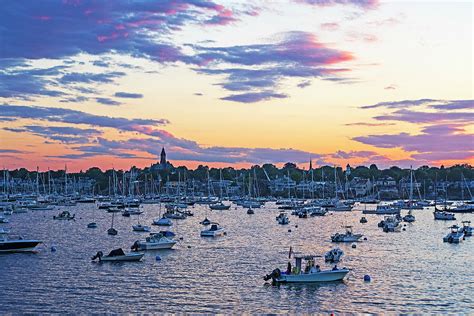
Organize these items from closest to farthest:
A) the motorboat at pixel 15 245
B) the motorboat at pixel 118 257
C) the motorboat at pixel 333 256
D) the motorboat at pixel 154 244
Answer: the motorboat at pixel 118 257
the motorboat at pixel 333 256
the motorboat at pixel 15 245
the motorboat at pixel 154 244

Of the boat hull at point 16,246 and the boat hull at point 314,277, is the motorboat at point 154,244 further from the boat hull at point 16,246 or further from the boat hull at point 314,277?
the boat hull at point 314,277

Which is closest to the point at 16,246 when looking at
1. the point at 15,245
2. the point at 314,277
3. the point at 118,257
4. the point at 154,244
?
the point at 15,245

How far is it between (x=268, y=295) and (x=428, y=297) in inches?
455

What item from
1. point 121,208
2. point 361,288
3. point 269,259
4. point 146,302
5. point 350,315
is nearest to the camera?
point 350,315

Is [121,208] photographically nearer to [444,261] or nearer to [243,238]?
[243,238]

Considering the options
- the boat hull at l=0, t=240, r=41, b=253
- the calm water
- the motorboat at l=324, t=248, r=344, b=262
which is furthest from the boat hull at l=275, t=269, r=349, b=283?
the boat hull at l=0, t=240, r=41, b=253

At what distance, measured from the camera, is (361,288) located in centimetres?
5628

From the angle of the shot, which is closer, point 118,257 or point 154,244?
point 118,257

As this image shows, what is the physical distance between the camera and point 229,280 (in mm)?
60062

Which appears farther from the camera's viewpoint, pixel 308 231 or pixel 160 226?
pixel 160 226

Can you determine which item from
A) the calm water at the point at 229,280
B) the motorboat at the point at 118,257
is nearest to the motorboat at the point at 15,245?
the calm water at the point at 229,280

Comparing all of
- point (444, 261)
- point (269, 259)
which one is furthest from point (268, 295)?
point (444, 261)

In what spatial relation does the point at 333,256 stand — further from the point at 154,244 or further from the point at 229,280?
the point at 154,244

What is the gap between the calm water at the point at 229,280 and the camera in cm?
4956
